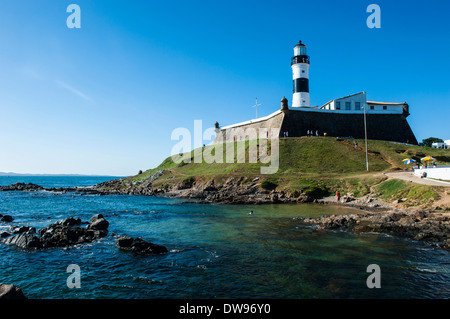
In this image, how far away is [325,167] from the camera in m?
52.2

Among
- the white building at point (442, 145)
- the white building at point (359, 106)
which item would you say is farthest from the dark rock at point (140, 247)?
the white building at point (442, 145)

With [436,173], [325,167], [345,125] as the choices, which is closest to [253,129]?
[345,125]

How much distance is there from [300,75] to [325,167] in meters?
32.2

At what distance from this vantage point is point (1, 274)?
43.9 ft

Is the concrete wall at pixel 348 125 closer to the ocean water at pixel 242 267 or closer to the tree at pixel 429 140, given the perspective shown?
the tree at pixel 429 140

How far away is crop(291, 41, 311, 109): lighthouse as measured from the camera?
73.0 metres

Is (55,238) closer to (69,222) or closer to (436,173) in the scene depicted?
(69,222)

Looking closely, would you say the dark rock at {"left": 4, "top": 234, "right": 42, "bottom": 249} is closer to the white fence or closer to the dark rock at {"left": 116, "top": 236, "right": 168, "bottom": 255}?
the dark rock at {"left": 116, "top": 236, "right": 168, "bottom": 255}

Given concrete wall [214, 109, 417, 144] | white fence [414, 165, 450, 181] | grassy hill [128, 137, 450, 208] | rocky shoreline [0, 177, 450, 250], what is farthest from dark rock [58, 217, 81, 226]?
concrete wall [214, 109, 417, 144]

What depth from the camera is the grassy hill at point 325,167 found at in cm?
4150

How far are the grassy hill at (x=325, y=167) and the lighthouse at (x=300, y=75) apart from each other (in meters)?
14.1
